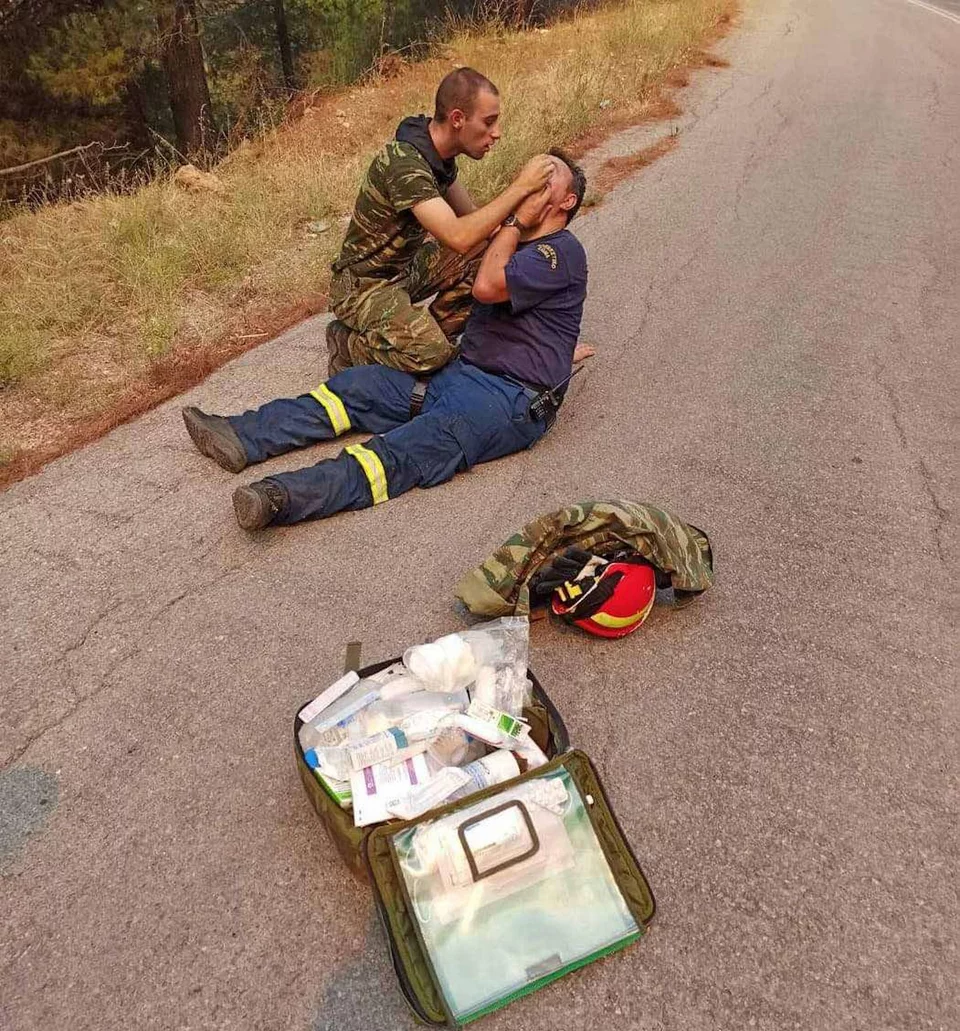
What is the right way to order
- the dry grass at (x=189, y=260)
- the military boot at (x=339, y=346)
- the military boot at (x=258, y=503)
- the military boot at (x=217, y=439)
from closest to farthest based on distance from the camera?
the military boot at (x=258, y=503), the military boot at (x=217, y=439), the military boot at (x=339, y=346), the dry grass at (x=189, y=260)

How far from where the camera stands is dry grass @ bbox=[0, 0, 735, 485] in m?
4.44

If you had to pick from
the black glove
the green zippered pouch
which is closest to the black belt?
the black glove

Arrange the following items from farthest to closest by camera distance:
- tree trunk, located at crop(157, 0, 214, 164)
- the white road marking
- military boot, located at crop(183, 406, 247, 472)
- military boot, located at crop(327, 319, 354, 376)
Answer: the white road marking → tree trunk, located at crop(157, 0, 214, 164) → military boot, located at crop(327, 319, 354, 376) → military boot, located at crop(183, 406, 247, 472)

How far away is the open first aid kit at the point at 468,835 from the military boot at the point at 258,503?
110 cm

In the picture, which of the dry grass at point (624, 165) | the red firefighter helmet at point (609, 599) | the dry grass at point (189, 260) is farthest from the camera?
the dry grass at point (624, 165)

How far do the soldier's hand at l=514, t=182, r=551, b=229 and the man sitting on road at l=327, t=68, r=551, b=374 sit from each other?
0.03 metres

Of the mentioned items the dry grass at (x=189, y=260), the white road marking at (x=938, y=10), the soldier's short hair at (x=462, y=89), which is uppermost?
the soldier's short hair at (x=462, y=89)

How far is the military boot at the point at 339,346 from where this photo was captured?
429 centimetres

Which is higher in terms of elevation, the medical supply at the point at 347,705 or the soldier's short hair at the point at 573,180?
the soldier's short hair at the point at 573,180

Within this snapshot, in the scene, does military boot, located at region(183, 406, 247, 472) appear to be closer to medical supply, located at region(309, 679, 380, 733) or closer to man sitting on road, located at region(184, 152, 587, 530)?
man sitting on road, located at region(184, 152, 587, 530)

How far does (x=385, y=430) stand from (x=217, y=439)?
0.78m

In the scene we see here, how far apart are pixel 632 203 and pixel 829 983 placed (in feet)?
21.1

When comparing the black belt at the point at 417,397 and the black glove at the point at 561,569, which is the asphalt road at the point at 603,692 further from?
the black belt at the point at 417,397

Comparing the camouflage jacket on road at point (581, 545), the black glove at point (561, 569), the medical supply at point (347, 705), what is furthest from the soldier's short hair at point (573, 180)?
the medical supply at point (347, 705)
